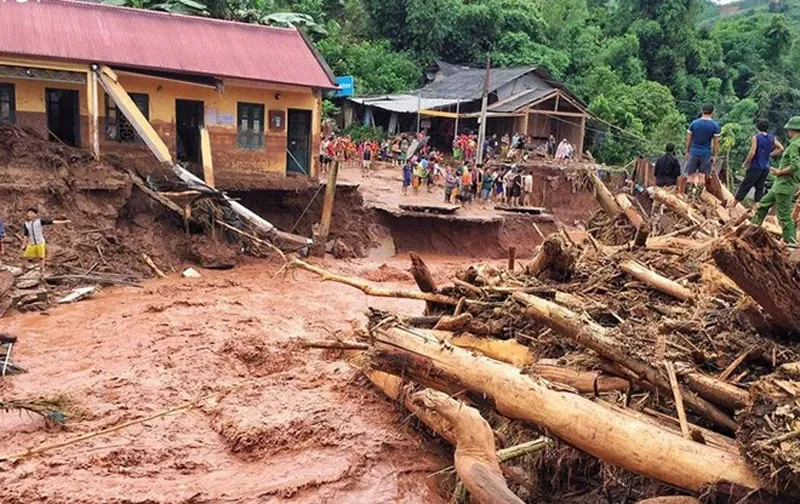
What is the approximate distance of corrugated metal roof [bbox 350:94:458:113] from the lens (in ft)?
106

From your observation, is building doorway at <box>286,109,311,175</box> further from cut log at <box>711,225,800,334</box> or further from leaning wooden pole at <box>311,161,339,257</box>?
cut log at <box>711,225,800,334</box>

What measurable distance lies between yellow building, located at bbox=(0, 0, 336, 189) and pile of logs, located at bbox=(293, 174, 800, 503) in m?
13.1

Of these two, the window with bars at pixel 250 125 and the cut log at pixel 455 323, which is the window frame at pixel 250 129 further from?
the cut log at pixel 455 323

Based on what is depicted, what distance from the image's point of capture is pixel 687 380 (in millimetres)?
6195

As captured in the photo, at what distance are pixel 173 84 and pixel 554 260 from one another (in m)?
15.2

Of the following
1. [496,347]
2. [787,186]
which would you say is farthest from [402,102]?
[496,347]

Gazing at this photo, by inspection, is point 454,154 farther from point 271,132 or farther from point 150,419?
point 150,419

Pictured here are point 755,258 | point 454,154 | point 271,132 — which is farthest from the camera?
point 454,154

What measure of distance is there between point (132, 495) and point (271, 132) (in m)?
16.1

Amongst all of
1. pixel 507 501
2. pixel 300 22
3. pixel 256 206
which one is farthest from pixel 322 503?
pixel 300 22

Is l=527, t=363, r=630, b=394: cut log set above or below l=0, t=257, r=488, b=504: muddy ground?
above

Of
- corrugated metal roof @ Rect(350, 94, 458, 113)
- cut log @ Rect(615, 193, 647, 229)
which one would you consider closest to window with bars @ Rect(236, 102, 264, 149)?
corrugated metal roof @ Rect(350, 94, 458, 113)

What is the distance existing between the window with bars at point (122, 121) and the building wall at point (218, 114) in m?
0.12

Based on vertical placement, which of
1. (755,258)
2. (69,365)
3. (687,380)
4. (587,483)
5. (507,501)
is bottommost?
(69,365)
